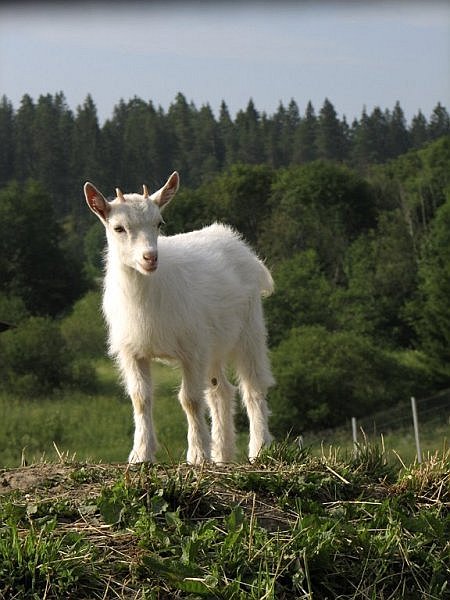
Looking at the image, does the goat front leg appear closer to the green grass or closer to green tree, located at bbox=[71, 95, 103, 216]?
the green grass

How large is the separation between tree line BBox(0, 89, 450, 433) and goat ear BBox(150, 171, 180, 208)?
170 feet

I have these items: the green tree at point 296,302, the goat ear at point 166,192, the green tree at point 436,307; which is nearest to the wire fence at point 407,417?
the green tree at point 436,307

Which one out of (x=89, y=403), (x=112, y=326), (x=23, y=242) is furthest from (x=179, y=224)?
(x=112, y=326)

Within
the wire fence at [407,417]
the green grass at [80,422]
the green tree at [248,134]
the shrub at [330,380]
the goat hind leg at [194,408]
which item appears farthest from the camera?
the green tree at [248,134]

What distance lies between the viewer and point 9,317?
8162 centimetres

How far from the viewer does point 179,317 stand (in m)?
10.6

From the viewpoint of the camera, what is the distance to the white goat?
10.2 m

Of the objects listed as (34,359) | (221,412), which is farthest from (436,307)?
(221,412)

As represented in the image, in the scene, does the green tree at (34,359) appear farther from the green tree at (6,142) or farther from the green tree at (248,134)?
the green tree at (248,134)

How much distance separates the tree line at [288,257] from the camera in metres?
75.4

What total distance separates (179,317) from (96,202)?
51.7 inches

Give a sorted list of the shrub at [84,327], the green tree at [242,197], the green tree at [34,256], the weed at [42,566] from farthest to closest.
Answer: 1. the green tree at [242,197]
2. the green tree at [34,256]
3. the shrub at [84,327]
4. the weed at [42,566]

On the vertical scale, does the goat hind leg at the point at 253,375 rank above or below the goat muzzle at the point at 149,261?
below

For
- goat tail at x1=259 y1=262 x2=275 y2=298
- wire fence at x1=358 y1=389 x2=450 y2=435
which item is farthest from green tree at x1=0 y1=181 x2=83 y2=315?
goat tail at x1=259 y1=262 x2=275 y2=298
